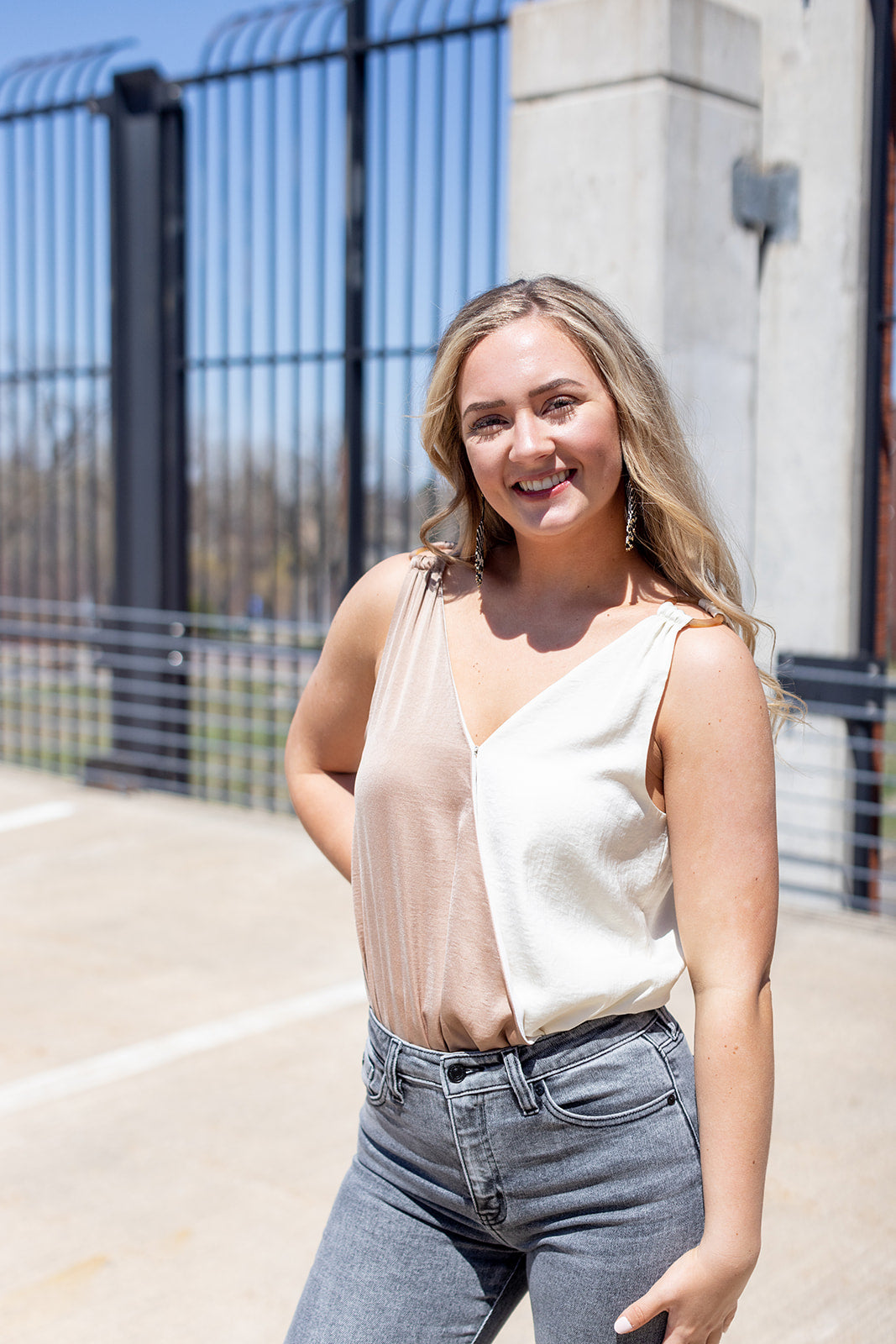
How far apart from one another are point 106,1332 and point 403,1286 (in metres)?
1.30

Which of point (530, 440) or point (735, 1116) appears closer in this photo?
point (735, 1116)

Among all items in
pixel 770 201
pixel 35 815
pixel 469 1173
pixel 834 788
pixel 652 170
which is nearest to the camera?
pixel 469 1173

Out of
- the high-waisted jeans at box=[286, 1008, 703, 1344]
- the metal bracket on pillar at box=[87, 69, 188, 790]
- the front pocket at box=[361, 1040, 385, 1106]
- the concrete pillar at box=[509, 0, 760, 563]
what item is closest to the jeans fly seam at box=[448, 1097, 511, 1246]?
the high-waisted jeans at box=[286, 1008, 703, 1344]

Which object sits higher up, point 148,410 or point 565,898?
point 148,410

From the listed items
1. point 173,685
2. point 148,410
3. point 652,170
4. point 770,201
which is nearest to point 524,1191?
point 652,170

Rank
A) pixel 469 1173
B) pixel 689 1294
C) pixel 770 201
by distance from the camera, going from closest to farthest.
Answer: pixel 689 1294
pixel 469 1173
pixel 770 201

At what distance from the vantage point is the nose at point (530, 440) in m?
1.50

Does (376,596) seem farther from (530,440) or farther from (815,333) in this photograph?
(815,333)

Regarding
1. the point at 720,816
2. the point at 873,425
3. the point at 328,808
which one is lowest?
the point at 328,808

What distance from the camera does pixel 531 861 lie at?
145 centimetres

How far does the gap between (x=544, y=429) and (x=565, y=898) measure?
52 cm

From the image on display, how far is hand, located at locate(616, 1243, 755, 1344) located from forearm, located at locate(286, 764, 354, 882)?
0.73m

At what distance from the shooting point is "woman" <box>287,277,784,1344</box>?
1.41 m

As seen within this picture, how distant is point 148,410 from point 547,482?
6.16 meters
